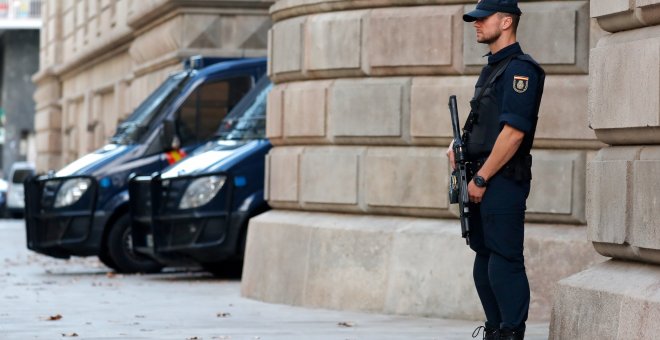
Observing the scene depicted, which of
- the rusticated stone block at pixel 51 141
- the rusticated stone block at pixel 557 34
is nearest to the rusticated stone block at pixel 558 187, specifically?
the rusticated stone block at pixel 557 34

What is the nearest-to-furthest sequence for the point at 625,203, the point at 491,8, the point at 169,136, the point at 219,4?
the point at 625,203 → the point at 491,8 → the point at 169,136 → the point at 219,4

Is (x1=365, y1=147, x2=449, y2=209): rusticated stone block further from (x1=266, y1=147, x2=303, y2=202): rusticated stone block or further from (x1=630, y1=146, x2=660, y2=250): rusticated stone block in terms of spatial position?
(x1=630, y1=146, x2=660, y2=250): rusticated stone block

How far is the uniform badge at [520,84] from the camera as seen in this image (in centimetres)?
781

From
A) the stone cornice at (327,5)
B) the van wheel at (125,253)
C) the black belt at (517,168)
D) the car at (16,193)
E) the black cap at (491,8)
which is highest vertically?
the stone cornice at (327,5)

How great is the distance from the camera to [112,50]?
3200cm

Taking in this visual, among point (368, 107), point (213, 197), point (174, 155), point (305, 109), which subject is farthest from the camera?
point (174, 155)

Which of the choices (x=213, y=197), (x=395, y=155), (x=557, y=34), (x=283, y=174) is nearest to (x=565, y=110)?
(x=557, y=34)

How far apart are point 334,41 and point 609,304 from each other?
458 cm

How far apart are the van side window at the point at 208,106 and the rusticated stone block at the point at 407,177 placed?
5664 millimetres

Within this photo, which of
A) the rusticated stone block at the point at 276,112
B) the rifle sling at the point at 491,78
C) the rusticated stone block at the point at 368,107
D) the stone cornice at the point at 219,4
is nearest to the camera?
the rifle sling at the point at 491,78

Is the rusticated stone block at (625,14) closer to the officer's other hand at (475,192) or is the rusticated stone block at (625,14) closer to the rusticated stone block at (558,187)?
the officer's other hand at (475,192)

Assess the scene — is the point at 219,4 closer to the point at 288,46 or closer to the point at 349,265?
the point at 288,46

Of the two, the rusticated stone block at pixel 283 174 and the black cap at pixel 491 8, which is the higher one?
the black cap at pixel 491 8

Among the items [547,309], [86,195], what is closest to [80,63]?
[86,195]
